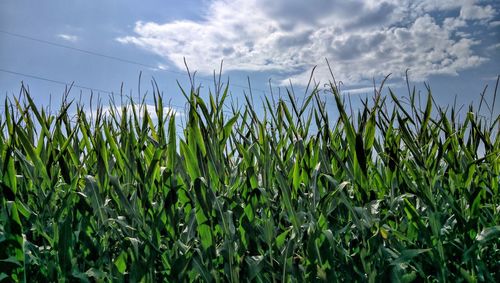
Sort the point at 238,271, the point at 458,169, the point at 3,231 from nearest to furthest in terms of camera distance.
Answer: the point at 238,271 → the point at 3,231 → the point at 458,169

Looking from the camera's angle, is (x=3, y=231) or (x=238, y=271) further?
(x=3, y=231)

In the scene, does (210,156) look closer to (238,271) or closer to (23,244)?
(238,271)

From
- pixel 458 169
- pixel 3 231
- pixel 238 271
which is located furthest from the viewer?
pixel 458 169

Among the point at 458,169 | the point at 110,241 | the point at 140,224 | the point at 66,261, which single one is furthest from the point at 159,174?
the point at 458,169

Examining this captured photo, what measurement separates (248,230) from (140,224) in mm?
357

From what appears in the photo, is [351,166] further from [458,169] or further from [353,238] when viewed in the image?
[458,169]

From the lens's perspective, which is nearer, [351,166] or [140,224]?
[140,224]

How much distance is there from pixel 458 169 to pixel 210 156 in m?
1.06

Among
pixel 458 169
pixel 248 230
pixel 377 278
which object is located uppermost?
pixel 458 169

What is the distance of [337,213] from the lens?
166 cm

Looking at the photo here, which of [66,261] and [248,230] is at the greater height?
[248,230]

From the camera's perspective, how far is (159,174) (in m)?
1.65

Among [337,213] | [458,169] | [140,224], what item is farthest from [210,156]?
[458,169]

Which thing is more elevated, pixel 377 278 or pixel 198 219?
pixel 198 219
